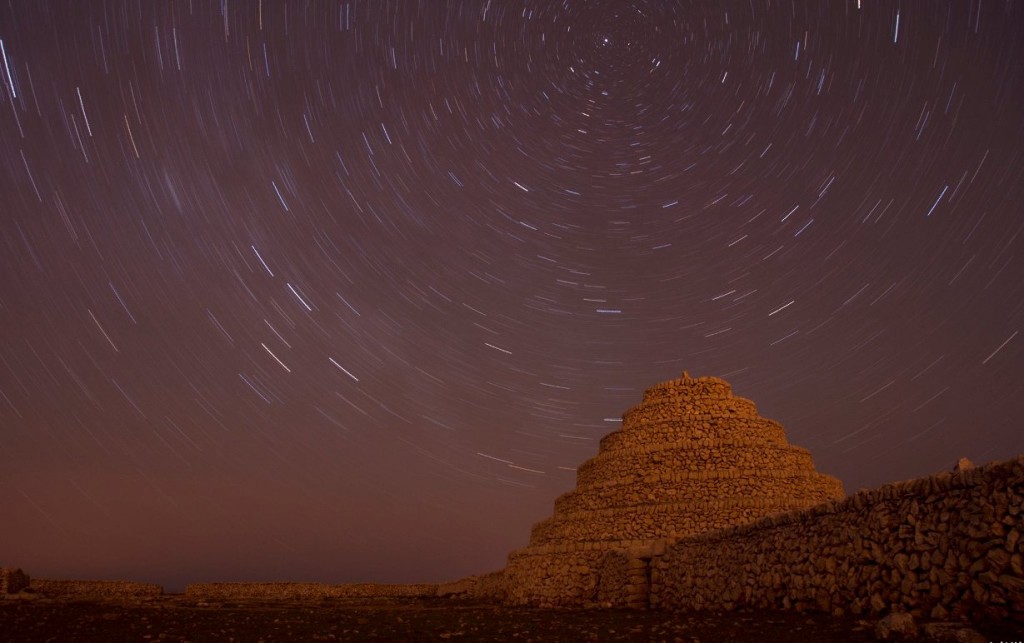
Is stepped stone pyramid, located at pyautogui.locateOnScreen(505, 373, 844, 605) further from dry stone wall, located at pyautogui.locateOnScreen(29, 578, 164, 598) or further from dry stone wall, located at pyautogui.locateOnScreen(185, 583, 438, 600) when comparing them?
dry stone wall, located at pyautogui.locateOnScreen(29, 578, 164, 598)

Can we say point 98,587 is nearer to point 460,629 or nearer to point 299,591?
point 299,591

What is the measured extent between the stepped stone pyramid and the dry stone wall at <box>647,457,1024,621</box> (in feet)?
19.9

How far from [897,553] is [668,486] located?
48.7 ft

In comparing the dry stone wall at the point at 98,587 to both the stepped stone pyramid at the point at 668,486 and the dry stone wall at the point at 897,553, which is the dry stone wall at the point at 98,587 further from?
the dry stone wall at the point at 897,553

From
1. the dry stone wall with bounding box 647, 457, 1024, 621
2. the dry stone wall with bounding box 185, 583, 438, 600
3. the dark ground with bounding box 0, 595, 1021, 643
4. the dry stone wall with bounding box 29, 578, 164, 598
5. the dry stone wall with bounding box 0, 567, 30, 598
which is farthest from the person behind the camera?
the dry stone wall with bounding box 185, 583, 438, 600

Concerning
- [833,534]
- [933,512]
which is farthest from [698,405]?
[933,512]

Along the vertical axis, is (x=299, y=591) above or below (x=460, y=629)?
above

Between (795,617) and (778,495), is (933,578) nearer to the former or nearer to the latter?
(795,617)

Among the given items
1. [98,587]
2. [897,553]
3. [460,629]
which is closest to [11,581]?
[98,587]

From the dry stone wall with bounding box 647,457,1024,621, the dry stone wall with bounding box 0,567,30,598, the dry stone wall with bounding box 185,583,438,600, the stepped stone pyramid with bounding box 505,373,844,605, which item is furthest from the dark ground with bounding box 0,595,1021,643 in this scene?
the dry stone wall with bounding box 185,583,438,600

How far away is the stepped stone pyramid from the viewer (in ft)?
70.6

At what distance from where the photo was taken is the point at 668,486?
23.4 m

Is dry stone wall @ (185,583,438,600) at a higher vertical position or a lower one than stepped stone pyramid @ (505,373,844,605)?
lower

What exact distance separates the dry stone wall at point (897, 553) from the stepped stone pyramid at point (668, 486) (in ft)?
19.9
